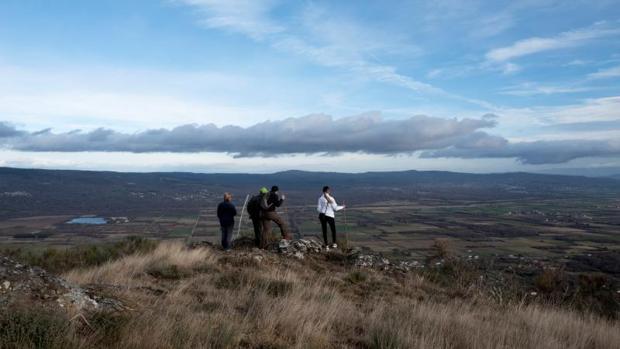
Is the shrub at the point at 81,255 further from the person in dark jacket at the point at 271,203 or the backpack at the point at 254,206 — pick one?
the person in dark jacket at the point at 271,203

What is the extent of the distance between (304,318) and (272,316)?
16.1 inches

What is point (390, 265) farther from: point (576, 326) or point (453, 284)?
point (576, 326)

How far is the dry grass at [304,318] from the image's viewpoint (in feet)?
15.8

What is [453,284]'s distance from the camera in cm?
1249

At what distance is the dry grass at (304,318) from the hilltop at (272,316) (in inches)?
0.7

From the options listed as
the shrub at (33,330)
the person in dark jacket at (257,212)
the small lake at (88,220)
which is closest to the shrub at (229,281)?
the person in dark jacket at (257,212)

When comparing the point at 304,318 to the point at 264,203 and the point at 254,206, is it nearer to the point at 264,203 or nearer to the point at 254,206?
the point at 264,203

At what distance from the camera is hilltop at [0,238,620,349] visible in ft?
14.4

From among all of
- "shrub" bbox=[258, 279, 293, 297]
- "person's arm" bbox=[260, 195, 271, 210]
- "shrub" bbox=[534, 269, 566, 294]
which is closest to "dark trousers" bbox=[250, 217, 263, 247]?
"person's arm" bbox=[260, 195, 271, 210]

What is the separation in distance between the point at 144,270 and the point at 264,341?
21.1 feet

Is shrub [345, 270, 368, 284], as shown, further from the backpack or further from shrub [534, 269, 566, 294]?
shrub [534, 269, 566, 294]

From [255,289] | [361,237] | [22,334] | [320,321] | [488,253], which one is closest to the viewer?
[22,334]

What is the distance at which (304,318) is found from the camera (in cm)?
580

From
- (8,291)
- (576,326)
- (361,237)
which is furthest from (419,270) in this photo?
(361,237)
